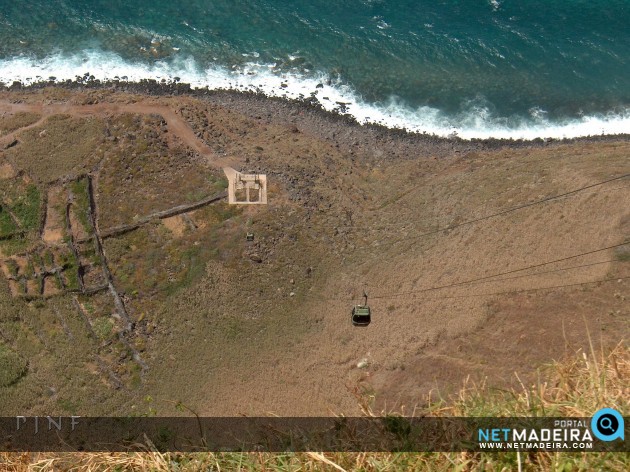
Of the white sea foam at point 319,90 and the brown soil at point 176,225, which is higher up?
the white sea foam at point 319,90

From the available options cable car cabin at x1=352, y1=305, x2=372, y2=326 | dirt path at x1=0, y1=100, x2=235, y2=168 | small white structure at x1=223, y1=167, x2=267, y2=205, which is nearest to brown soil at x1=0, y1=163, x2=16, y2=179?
dirt path at x1=0, y1=100, x2=235, y2=168

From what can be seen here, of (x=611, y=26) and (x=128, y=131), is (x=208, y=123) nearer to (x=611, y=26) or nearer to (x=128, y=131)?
(x=128, y=131)

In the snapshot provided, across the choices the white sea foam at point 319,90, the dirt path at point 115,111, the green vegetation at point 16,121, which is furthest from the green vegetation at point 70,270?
the white sea foam at point 319,90

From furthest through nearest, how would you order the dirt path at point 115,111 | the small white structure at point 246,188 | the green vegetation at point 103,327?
the dirt path at point 115,111 < the small white structure at point 246,188 < the green vegetation at point 103,327

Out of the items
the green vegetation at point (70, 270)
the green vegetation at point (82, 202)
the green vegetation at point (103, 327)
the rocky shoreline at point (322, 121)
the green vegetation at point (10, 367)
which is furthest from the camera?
the rocky shoreline at point (322, 121)

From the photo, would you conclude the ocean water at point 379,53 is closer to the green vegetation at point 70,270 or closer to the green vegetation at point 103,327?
the green vegetation at point 70,270

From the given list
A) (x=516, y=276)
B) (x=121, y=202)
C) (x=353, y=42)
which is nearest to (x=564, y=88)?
(x=353, y=42)

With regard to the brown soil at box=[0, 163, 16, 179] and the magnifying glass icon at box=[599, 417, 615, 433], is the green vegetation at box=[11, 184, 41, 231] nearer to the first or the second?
the brown soil at box=[0, 163, 16, 179]
